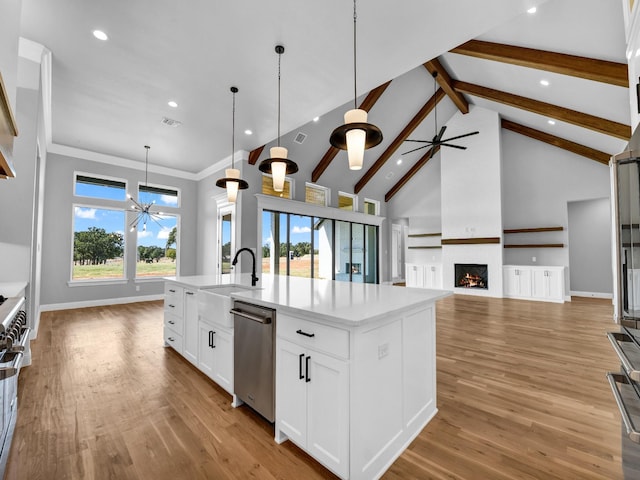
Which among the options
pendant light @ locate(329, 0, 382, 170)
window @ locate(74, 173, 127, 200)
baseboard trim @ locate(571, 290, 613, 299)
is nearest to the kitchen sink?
pendant light @ locate(329, 0, 382, 170)

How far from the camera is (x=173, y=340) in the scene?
3.31 m

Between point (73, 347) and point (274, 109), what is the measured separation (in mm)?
4259

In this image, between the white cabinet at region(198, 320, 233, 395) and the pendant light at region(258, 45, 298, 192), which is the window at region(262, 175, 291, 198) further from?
the white cabinet at region(198, 320, 233, 395)

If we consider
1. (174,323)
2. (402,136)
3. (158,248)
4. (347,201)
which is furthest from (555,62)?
(158,248)

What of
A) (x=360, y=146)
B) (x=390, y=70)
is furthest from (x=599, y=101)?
(x=360, y=146)

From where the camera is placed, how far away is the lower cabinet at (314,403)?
1.41 metres

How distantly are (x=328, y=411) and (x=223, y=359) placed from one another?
4.05 ft

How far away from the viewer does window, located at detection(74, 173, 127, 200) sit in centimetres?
605

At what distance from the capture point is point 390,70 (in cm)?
347

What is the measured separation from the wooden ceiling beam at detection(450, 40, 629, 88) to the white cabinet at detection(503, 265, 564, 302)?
4333mm

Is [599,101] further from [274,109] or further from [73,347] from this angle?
[73,347]

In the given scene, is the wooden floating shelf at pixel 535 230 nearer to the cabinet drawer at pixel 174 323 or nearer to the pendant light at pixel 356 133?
the pendant light at pixel 356 133

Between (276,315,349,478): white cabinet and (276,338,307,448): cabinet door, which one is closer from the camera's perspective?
(276,315,349,478): white cabinet

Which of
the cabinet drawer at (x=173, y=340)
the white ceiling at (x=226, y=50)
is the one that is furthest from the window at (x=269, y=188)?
the cabinet drawer at (x=173, y=340)
